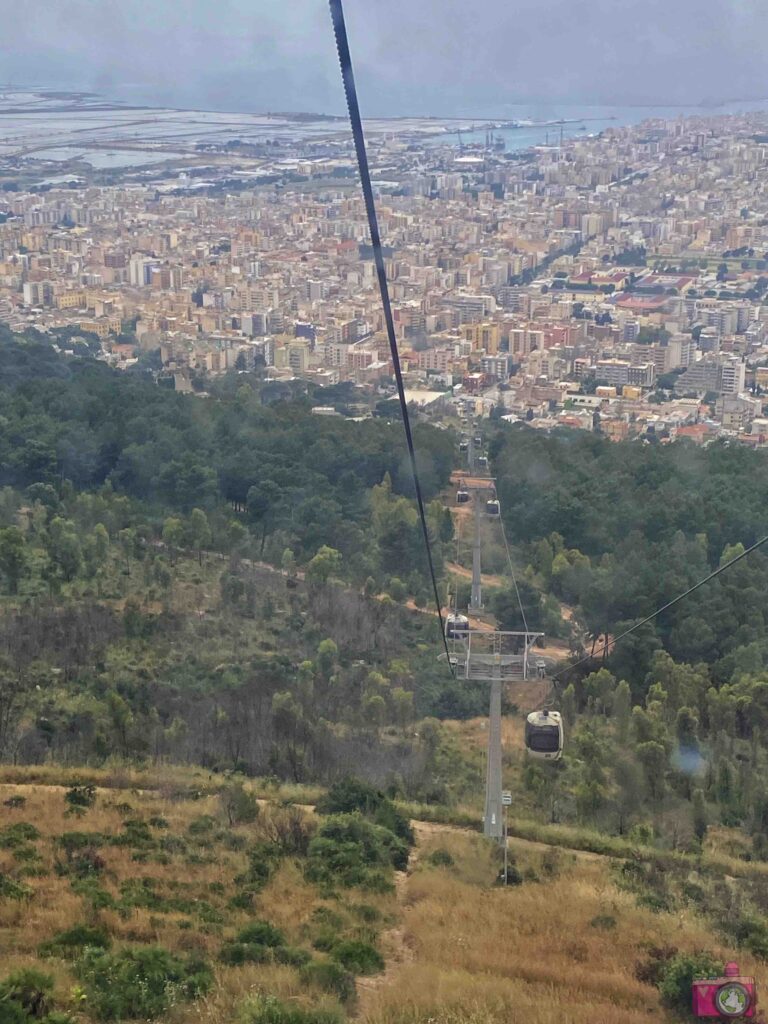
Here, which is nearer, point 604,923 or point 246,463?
point 604,923

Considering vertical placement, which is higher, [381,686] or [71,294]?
[71,294]

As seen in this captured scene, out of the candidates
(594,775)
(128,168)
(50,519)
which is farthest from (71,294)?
(594,775)

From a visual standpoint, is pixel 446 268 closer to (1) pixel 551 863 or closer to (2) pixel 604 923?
(1) pixel 551 863

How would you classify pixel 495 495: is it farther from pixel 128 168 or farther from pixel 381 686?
pixel 128 168

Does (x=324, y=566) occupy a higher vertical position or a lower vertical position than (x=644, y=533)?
lower

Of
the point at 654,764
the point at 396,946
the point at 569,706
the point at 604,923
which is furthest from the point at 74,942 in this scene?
the point at 569,706
